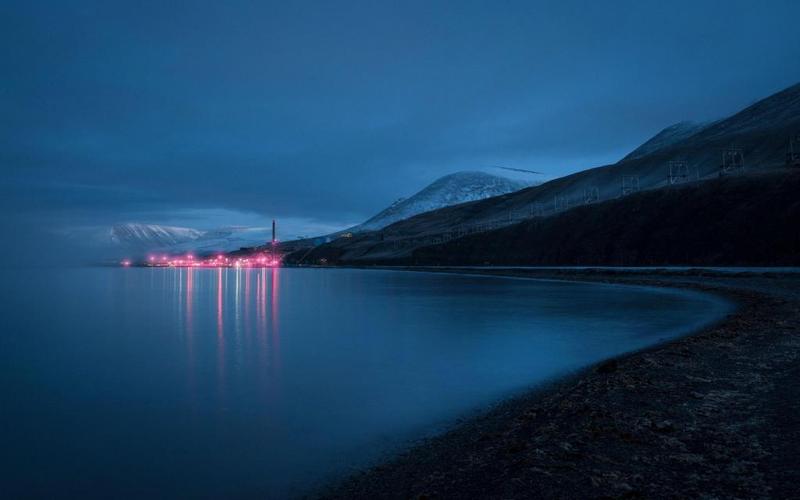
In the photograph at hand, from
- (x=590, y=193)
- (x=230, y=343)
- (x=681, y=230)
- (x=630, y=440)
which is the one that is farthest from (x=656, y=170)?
(x=630, y=440)

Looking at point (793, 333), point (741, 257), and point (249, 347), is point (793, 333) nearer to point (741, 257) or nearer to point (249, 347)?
point (249, 347)

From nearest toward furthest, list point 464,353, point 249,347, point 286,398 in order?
point 286,398
point 464,353
point 249,347

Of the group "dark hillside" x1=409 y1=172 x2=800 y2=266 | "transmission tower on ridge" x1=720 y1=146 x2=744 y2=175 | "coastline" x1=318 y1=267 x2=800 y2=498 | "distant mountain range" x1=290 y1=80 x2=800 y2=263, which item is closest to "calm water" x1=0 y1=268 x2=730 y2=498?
"coastline" x1=318 y1=267 x2=800 y2=498

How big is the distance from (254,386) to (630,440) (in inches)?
359

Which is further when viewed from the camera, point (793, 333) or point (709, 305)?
point (709, 305)

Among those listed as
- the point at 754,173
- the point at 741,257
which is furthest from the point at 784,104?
the point at 741,257

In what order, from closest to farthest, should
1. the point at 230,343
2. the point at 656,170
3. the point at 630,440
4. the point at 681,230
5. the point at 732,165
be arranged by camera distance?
the point at 630,440 → the point at 230,343 → the point at 681,230 → the point at 732,165 → the point at 656,170

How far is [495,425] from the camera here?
9.25 meters

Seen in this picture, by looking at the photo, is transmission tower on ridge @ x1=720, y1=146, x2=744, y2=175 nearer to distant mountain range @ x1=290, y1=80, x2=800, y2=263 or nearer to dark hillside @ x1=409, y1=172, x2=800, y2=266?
distant mountain range @ x1=290, y1=80, x2=800, y2=263

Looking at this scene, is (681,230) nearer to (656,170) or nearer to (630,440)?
(630,440)

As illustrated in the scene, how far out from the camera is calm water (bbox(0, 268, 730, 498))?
26.0 ft

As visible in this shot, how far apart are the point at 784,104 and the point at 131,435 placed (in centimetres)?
22491

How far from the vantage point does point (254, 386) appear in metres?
13.2

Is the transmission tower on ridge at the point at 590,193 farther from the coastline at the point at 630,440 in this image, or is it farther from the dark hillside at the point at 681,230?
the coastline at the point at 630,440
